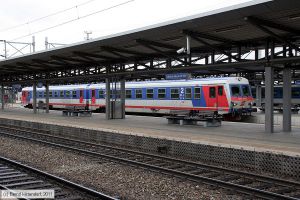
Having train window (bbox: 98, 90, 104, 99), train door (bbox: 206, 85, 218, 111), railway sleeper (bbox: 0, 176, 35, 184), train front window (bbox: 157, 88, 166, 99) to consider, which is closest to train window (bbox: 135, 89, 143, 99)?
train front window (bbox: 157, 88, 166, 99)

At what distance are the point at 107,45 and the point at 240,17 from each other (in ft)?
23.5

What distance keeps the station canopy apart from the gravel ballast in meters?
4.96

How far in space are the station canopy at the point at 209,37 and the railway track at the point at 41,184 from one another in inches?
249

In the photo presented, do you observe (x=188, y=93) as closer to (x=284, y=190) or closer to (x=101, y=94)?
(x=101, y=94)

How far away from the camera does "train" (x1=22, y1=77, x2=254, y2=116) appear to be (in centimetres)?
2325

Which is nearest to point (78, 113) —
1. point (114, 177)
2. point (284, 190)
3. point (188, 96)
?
point (188, 96)

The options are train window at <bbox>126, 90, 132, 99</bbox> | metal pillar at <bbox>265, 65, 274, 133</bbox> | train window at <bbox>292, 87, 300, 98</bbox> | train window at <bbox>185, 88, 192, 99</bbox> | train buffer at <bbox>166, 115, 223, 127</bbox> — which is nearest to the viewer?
metal pillar at <bbox>265, 65, 274, 133</bbox>

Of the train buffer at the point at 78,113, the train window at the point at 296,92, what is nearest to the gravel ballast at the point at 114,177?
the train buffer at the point at 78,113

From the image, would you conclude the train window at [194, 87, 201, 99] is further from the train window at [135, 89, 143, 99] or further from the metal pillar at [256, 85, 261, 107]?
the metal pillar at [256, 85, 261, 107]

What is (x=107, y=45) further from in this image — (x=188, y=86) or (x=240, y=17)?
(x=188, y=86)

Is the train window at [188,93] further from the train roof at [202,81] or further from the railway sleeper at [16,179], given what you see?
the railway sleeper at [16,179]

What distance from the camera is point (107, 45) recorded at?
671 inches

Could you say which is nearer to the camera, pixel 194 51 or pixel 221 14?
pixel 221 14

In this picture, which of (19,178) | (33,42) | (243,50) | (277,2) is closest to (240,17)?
(277,2)
